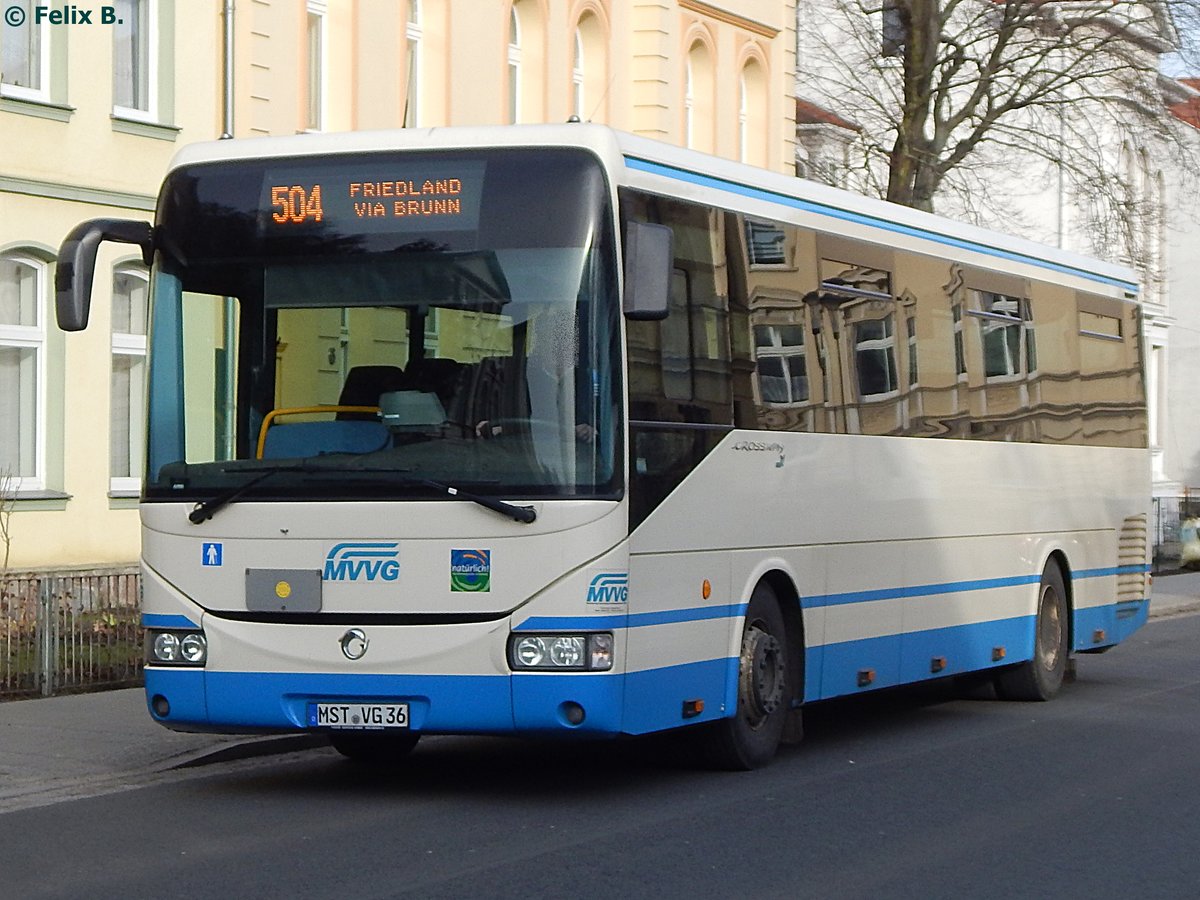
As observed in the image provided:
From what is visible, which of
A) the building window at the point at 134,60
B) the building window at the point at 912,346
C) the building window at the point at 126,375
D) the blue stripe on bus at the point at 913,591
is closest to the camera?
the blue stripe on bus at the point at 913,591

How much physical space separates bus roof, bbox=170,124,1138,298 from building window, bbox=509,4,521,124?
575 inches

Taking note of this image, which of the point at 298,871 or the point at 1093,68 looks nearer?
the point at 298,871

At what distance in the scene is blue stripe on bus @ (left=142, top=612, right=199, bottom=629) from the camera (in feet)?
35.2

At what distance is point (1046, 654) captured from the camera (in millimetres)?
16562

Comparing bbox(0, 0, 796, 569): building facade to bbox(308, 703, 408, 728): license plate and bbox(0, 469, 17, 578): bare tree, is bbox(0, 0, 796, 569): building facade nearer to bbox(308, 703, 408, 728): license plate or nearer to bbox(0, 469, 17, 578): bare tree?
bbox(0, 469, 17, 578): bare tree

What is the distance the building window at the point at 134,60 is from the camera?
22750mm

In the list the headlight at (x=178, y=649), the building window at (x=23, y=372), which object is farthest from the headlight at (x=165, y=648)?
the building window at (x=23, y=372)

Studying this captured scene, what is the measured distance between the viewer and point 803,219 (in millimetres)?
12711

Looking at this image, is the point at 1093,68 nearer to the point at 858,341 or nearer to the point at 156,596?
the point at 858,341

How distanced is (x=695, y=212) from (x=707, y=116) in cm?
2257

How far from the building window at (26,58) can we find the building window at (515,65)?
8476 millimetres

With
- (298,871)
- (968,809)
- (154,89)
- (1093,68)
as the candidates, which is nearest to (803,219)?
(968,809)

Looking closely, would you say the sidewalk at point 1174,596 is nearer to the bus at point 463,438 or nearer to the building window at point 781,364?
the building window at point 781,364

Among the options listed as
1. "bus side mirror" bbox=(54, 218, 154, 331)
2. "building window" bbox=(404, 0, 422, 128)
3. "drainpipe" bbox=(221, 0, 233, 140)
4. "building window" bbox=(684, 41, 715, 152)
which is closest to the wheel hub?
"bus side mirror" bbox=(54, 218, 154, 331)
